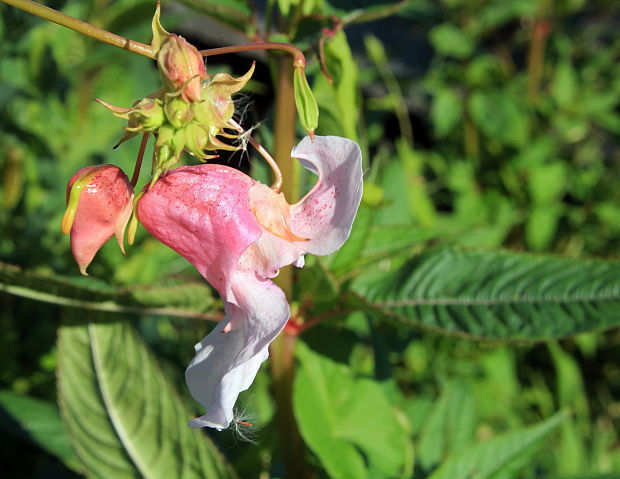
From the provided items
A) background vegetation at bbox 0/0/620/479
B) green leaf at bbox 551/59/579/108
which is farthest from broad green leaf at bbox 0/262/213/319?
green leaf at bbox 551/59/579/108

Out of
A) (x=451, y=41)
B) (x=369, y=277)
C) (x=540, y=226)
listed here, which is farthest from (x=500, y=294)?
(x=451, y=41)

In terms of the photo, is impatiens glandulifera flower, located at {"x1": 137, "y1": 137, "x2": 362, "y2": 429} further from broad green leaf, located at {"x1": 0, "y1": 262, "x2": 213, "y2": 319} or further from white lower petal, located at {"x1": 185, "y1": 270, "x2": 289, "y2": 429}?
broad green leaf, located at {"x1": 0, "y1": 262, "x2": 213, "y2": 319}

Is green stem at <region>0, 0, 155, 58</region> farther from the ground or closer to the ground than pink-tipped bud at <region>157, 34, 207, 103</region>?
farther from the ground

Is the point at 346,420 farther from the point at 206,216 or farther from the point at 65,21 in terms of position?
the point at 65,21

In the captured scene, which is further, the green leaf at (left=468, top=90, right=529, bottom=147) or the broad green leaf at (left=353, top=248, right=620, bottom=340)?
the green leaf at (left=468, top=90, right=529, bottom=147)

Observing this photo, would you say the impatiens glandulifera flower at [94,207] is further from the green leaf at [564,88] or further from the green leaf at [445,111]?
the green leaf at [564,88]

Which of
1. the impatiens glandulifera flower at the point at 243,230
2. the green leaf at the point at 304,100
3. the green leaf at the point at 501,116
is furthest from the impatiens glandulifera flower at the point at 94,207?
the green leaf at the point at 501,116

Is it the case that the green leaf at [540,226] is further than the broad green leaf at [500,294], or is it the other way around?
the green leaf at [540,226]

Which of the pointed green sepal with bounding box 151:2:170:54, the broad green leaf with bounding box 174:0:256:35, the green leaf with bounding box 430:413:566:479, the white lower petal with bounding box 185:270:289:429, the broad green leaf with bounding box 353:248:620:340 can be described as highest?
the broad green leaf with bounding box 174:0:256:35
